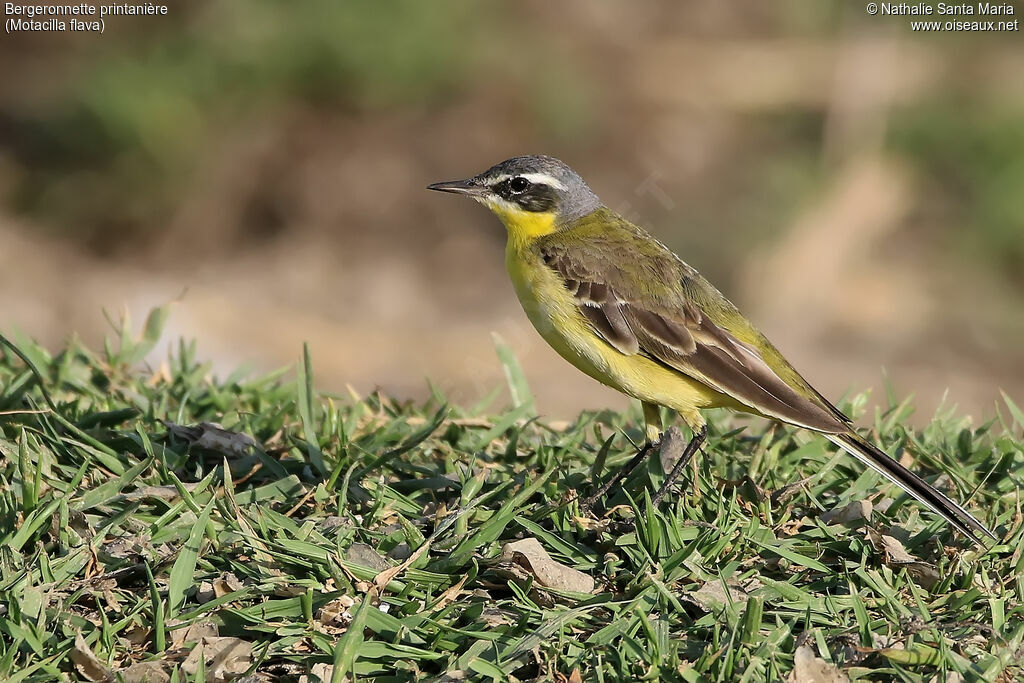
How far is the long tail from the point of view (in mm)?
4676

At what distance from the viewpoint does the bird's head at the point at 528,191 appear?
Result: 20.9 feet

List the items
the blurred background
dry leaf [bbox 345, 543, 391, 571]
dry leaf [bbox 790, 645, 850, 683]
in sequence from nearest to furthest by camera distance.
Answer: dry leaf [bbox 790, 645, 850, 683]
dry leaf [bbox 345, 543, 391, 571]
the blurred background

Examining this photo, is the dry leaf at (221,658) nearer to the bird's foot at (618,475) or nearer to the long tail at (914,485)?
the bird's foot at (618,475)

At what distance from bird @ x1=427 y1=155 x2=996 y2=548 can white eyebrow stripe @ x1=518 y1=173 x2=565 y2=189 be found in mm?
283

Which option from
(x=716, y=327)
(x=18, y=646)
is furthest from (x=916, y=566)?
(x=18, y=646)

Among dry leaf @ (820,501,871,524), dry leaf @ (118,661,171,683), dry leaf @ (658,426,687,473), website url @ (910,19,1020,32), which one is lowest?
dry leaf @ (118,661,171,683)

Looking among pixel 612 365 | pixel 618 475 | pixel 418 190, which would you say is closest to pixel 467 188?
pixel 612 365

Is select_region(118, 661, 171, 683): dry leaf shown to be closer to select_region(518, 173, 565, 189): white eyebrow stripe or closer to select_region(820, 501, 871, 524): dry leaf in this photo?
select_region(820, 501, 871, 524): dry leaf

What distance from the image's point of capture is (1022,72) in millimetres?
15953

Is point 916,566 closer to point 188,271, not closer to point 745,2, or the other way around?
point 188,271

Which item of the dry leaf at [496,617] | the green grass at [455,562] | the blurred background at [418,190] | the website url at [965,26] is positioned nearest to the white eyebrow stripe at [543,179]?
the green grass at [455,562]

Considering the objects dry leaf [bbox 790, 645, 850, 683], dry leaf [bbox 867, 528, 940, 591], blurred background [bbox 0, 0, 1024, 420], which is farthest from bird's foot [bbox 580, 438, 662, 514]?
blurred background [bbox 0, 0, 1024, 420]

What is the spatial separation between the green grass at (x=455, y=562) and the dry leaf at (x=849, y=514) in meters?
0.06

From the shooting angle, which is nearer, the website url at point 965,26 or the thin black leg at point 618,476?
the thin black leg at point 618,476
